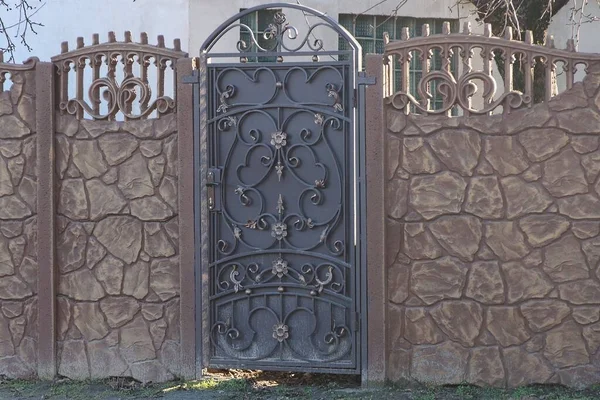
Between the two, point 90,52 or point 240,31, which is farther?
point 240,31

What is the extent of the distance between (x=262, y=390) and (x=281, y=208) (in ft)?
4.26

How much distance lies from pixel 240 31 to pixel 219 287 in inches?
220

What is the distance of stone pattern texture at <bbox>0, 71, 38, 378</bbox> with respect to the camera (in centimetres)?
739

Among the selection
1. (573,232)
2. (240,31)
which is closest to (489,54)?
(573,232)

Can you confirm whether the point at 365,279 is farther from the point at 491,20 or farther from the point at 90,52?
the point at 491,20

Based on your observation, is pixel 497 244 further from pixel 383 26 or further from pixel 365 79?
pixel 383 26

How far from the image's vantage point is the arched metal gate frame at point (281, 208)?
6.83 m

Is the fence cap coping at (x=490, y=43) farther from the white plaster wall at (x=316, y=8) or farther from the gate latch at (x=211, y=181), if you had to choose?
the white plaster wall at (x=316, y=8)

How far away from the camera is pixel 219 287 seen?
707 cm

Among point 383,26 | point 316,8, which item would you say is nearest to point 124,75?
point 316,8

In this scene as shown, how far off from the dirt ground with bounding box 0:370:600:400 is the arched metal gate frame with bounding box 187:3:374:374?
16 cm

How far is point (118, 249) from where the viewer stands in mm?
7227

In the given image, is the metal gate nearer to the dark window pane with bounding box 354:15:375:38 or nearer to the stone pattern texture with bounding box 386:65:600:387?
the stone pattern texture with bounding box 386:65:600:387

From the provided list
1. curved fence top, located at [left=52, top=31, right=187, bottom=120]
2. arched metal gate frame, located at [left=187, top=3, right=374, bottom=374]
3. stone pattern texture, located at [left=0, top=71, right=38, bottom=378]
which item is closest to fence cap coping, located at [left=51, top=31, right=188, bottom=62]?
curved fence top, located at [left=52, top=31, right=187, bottom=120]
